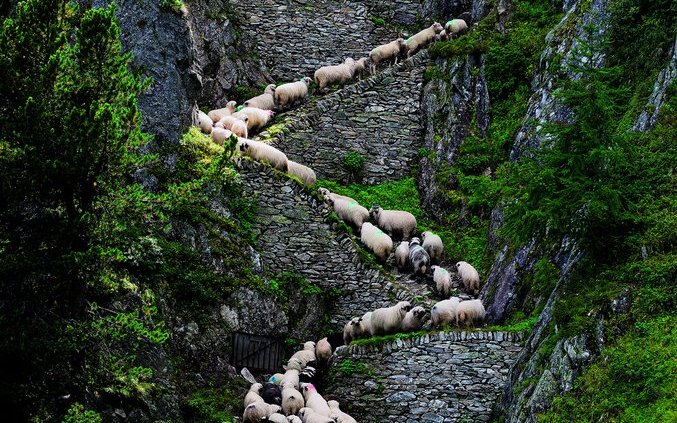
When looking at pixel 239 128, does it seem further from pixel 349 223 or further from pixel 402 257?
pixel 402 257

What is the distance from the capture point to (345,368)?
24875mm

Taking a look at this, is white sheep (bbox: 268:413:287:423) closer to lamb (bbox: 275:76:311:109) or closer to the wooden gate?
the wooden gate

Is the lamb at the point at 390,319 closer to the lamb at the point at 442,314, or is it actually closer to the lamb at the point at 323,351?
the lamb at the point at 442,314

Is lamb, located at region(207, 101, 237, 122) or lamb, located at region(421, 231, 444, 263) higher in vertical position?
lamb, located at region(207, 101, 237, 122)

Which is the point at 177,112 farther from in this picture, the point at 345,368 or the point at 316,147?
the point at 345,368

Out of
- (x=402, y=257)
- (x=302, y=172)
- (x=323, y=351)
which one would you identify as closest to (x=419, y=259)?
(x=402, y=257)

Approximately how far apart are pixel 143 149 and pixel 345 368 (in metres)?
7.77

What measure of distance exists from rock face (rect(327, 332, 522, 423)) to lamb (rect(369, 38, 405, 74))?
14431 millimetres

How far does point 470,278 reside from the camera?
90.9 ft

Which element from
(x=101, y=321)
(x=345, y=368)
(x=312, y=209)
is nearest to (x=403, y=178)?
(x=312, y=209)

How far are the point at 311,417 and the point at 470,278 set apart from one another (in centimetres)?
699

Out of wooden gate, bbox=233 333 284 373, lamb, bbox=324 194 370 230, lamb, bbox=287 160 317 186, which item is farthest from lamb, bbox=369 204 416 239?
wooden gate, bbox=233 333 284 373

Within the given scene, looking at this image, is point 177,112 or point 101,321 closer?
point 101,321

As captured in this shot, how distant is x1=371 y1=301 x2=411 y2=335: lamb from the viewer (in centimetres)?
2569
